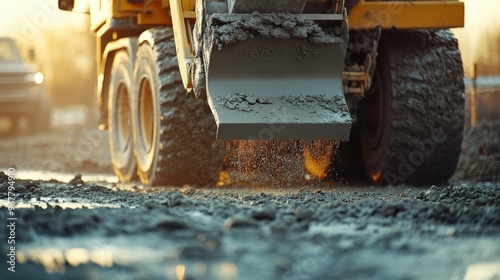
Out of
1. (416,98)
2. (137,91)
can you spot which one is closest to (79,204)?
(137,91)

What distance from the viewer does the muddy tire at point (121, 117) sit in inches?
346

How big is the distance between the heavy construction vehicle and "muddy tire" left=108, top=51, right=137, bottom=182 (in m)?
0.02

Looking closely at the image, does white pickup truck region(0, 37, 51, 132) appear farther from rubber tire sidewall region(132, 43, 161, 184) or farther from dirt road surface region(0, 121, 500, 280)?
dirt road surface region(0, 121, 500, 280)

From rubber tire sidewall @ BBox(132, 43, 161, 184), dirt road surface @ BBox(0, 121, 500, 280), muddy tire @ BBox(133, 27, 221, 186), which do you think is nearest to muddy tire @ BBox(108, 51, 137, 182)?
rubber tire sidewall @ BBox(132, 43, 161, 184)

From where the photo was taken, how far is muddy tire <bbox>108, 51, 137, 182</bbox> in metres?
8.80

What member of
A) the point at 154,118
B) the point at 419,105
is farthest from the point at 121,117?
the point at 419,105

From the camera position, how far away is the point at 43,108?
20219 millimetres

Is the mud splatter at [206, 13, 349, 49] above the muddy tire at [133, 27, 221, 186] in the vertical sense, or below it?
above

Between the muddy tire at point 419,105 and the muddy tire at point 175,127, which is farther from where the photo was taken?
the muddy tire at point 419,105

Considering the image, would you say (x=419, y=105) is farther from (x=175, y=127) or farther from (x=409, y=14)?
(x=175, y=127)

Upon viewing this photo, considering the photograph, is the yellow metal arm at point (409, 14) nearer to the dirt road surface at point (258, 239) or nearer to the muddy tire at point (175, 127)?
the muddy tire at point (175, 127)

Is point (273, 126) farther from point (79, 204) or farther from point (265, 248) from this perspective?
point (265, 248)

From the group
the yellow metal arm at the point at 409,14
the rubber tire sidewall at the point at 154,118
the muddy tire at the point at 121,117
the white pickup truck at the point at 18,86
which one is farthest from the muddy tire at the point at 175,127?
the white pickup truck at the point at 18,86

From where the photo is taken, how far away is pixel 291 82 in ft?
20.9
